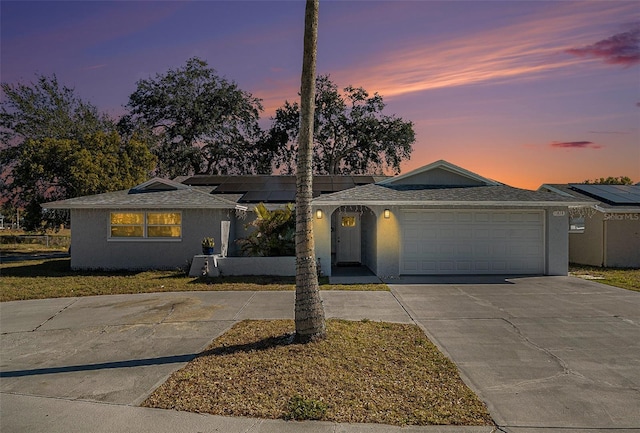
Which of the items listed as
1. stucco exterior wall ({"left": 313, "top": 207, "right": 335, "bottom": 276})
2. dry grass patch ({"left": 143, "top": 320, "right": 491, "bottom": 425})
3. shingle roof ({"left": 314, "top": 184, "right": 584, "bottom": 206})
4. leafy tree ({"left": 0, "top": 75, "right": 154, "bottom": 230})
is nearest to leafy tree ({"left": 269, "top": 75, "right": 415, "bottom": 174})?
leafy tree ({"left": 0, "top": 75, "right": 154, "bottom": 230})

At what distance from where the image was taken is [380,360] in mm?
A: 5996

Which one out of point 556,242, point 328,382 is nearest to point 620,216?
point 556,242

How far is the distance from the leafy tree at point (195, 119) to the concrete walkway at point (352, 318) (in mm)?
24947

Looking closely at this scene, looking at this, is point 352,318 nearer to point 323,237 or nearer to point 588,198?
point 323,237

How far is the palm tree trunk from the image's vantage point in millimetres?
6523

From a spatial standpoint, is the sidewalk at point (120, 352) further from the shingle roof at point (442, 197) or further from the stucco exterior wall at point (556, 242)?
the stucco exterior wall at point (556, 242)

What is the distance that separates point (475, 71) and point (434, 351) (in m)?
10.0

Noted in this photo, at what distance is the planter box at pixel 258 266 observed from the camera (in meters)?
14.2

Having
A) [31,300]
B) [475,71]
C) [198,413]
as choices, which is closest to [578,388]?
[198,413]

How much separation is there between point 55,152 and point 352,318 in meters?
22.9

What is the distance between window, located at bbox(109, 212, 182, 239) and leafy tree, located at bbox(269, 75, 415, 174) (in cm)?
1980

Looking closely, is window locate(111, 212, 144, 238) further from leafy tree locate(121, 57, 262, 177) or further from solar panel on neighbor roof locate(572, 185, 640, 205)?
solar panel on neighbor roof locate(572, 185, 640, 205)

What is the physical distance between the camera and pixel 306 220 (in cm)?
655

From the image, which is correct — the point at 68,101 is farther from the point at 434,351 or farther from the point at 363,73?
the point at 434,351
